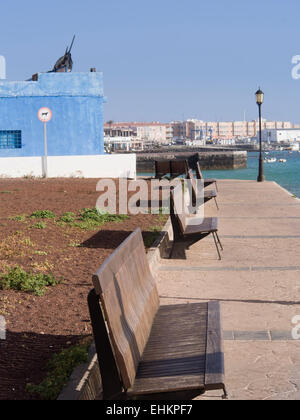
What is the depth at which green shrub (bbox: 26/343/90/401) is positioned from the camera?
411 cm

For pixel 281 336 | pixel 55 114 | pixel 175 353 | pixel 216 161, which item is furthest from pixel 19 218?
pixel 216 161

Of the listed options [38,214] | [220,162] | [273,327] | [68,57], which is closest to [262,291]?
[273,327]

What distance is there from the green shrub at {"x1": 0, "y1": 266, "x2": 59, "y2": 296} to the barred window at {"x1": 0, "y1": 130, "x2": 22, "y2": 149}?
21778 mm

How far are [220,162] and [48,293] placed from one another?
225 ft

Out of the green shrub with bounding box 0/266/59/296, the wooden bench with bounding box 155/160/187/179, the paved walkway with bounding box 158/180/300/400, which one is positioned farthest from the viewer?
the wooden bench with bounding box 155/160/187/179

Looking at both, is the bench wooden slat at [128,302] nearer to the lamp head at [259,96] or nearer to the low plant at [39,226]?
the low plant at [39,226]

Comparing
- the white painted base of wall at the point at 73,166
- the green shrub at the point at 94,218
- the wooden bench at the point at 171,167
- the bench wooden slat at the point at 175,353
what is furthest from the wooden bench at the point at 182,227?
the white painted base of wall at the point at 73,166

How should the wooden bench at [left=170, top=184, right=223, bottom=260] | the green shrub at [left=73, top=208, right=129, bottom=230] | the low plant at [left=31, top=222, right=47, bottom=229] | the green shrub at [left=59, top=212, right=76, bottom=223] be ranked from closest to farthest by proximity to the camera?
the wooden bench at [left=170, top=184, right=223, bottom=260] < the low plant at [left=31, top=222, right=47, bottom=229] < the green shrub at [left=73, top=208, right=129, bottom=230] < the green shrub at [left=59, top=212, right=76, bottom=223]

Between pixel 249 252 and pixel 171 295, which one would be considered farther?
pixel 249 252

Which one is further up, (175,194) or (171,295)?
(175,194)

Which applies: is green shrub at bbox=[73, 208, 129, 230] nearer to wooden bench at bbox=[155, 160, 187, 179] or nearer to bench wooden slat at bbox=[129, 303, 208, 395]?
bench wooden slat at bbox=[129, 303, 208, 395]

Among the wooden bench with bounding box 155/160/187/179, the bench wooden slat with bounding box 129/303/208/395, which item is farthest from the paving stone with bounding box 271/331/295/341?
the wooden bench with bounding box 155/160/187/179

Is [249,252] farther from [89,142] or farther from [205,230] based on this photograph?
[89,142]

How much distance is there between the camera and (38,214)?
12180 millimetres
